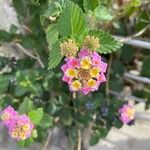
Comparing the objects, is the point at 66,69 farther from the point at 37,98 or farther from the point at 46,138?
the point at 46,138

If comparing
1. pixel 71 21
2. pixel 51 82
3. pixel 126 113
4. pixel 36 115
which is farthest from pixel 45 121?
pixel 71 21

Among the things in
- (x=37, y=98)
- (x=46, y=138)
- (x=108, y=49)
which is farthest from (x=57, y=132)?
(x=108, y=49)

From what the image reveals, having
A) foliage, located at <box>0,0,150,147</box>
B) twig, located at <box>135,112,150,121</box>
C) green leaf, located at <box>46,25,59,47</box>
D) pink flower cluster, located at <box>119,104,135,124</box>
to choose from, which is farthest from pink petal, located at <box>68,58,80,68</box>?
twig, located at <box>135,112,150,121</box>

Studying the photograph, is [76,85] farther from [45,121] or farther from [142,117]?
[142,117]

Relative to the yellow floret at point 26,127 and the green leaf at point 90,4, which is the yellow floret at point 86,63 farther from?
the yellow floret at point 26,127

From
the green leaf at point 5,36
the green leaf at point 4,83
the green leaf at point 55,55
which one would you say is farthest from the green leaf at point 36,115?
the green leaf at point 55,55

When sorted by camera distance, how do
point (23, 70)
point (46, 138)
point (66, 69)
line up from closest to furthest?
1. point (66, 69)
2. point (23, 70)
3. point (46, 138)

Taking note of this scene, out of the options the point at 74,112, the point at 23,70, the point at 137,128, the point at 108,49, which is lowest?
the point at 137,128
